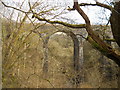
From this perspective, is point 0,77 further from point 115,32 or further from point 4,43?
point 115,32

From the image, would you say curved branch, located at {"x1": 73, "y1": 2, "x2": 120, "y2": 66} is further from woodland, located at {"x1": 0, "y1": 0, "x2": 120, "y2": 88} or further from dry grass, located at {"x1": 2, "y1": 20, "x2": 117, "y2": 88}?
dry grass, located at {"x1": 2, "y1": 20, "x2": 117, "y2": 88}

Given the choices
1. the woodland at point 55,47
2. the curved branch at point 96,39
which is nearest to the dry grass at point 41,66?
the woodland at point 55,47

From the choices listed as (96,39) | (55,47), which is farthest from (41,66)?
(96,39)

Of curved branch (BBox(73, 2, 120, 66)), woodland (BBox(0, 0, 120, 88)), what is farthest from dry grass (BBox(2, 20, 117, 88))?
curved branch (BBox(73, 2, 120, 66))

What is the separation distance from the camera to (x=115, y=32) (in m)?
2.07

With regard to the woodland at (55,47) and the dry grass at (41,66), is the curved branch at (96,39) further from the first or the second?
the dry grass at (41,66)

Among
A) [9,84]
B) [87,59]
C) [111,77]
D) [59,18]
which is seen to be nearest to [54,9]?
[59,18]

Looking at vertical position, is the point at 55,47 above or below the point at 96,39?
above

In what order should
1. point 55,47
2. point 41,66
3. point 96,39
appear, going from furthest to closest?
point 55,47 → point 41,66 → point 96,39

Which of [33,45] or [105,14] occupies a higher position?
[105,14]

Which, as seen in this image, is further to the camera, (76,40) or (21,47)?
(76,40)

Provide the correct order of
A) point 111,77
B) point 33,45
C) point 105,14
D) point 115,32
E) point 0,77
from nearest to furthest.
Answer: point 115,32
point 105,14
point 0,77
point 33,45
point 111,77

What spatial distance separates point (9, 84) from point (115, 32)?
1.86 meters

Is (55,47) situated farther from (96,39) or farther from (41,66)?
(96,39)
